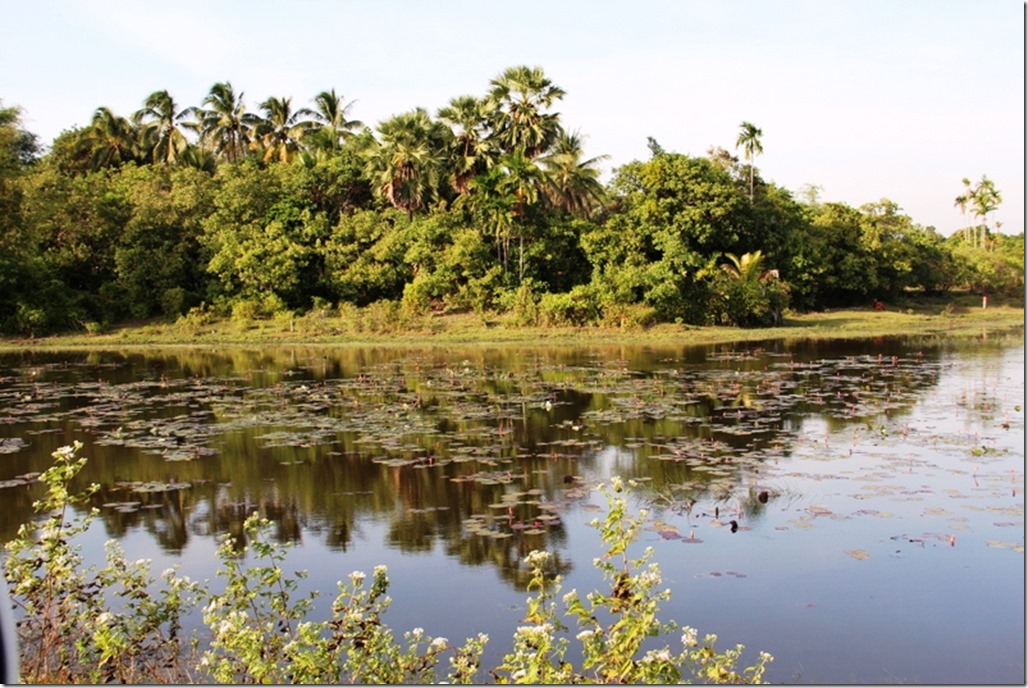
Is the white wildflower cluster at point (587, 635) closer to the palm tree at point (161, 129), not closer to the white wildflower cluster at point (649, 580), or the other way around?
the white wildflower cluster at point (649, 580)

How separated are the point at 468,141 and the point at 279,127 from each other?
15336mm

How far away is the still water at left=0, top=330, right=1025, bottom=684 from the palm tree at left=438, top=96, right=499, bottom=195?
675 inches

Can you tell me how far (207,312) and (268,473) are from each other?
2400 cm

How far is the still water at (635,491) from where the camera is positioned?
5.77m

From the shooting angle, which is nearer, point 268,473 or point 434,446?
point 268,473

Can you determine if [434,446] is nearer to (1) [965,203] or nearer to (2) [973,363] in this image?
(2) [973,363]

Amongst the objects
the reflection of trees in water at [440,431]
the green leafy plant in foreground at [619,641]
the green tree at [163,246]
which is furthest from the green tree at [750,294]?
the green leafy plant in foreground at [619,641]

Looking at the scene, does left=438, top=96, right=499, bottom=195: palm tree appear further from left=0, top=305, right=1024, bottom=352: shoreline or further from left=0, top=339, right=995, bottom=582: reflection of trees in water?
left=0, top=339, right=995, bottom=582: reflection of trees in water

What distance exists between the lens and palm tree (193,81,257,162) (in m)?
43.9

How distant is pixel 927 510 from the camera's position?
7965 mm

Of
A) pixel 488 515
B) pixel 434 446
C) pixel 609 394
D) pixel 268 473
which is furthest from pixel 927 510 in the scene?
pixel 609 394

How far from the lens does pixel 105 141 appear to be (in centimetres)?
4209

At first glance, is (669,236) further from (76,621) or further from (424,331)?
(76,621)

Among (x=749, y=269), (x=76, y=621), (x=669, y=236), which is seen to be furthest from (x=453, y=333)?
(x=76, y=621)
